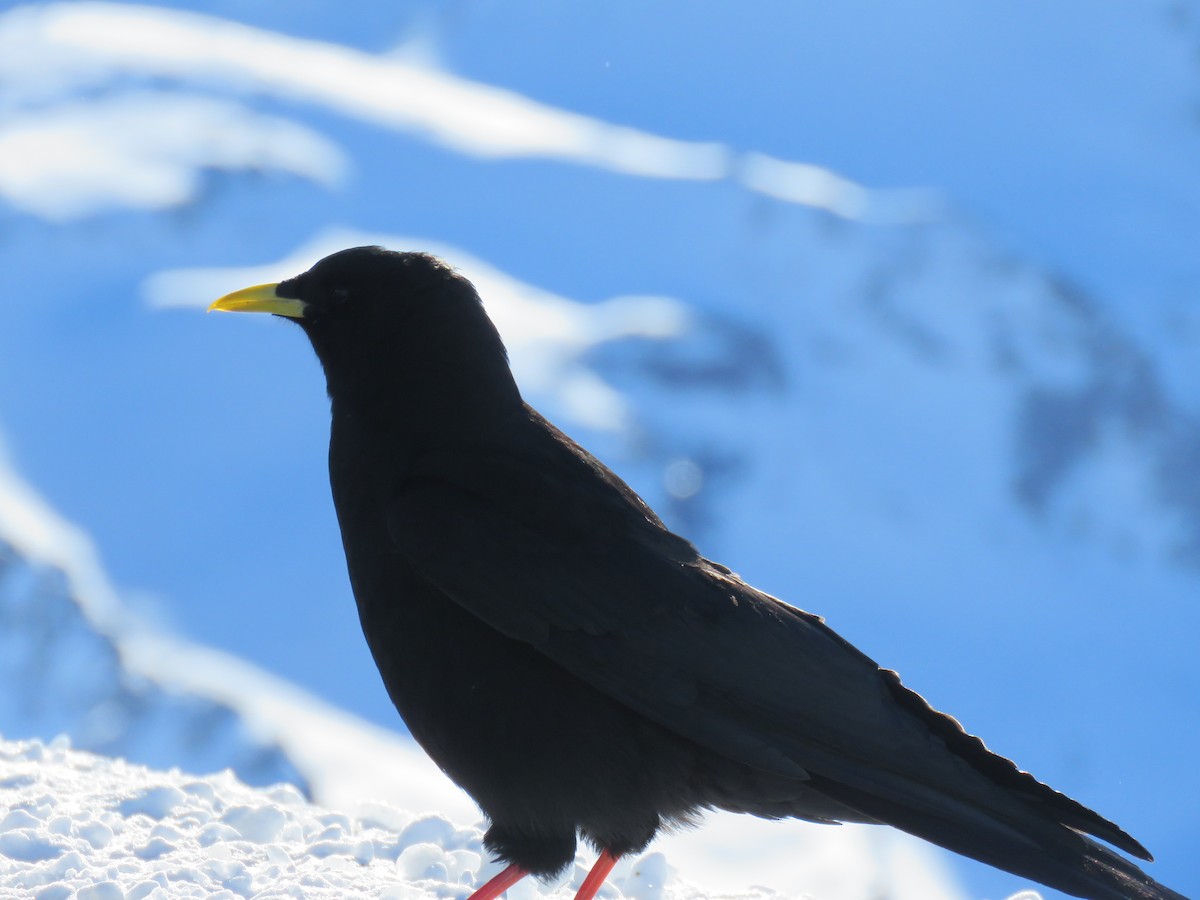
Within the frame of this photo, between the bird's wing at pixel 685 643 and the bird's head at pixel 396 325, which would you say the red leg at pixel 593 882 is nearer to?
the bird's wing at pixel 685 643

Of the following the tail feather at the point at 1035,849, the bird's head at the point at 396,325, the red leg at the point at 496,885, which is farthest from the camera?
the bird's head at the point at 396,325

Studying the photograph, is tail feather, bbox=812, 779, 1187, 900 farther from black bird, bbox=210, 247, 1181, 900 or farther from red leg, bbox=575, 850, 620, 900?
red leg, bbox=575, 850, 620, 900

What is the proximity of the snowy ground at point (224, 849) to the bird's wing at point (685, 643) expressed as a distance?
36.7 inches

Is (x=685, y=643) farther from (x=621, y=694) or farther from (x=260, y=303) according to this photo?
(x=260, y=303)

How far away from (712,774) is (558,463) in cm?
119

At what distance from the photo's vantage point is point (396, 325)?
4.83m

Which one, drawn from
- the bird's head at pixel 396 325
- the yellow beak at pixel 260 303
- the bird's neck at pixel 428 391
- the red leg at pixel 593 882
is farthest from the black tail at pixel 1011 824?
the yellow beak at pixel 260 303

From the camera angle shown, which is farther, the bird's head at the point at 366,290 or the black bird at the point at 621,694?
the bird's head at the point at 366,290

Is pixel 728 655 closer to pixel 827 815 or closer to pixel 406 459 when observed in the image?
pixel 827 815

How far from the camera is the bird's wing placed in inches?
159

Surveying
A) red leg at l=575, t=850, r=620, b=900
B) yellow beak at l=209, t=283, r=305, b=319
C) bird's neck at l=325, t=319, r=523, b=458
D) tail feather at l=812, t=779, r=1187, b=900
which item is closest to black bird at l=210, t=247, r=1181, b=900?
tail feather at l=812, t=779, r=1187, b=900

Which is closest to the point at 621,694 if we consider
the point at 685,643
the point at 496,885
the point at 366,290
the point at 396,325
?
the point at 685,643

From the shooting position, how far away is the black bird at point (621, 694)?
158 inches

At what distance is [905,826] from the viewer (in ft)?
13.1
